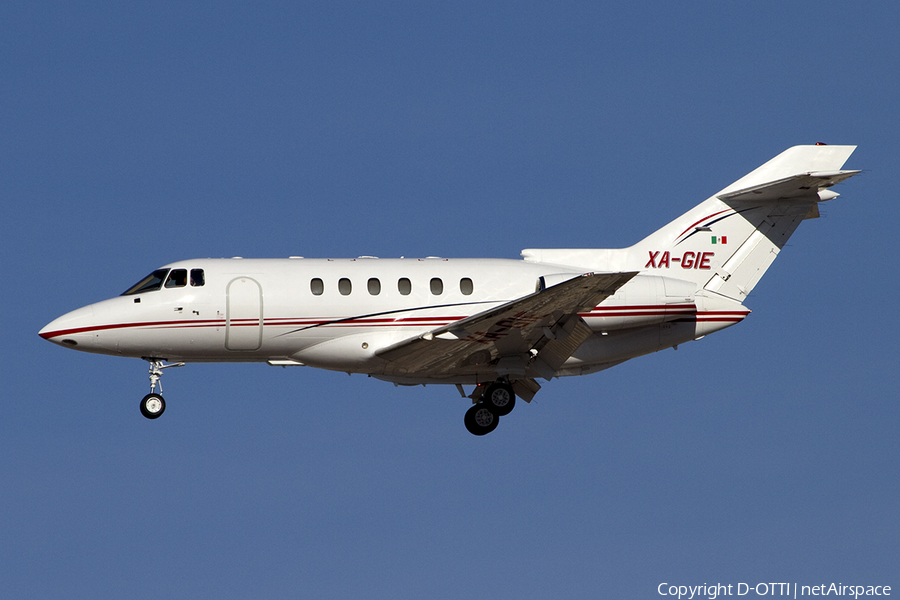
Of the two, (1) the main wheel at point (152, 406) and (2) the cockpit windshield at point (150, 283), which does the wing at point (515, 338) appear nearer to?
(1) the main wheel at point (152, 406)

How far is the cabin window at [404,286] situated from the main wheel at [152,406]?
18.4ft

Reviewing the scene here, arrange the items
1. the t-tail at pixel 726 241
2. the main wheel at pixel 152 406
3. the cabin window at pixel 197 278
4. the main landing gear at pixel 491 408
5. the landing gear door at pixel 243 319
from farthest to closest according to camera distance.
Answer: the t-tail at pixel 726 241, the main landing gear at pixel 491 408, the main wheel at pixel 152 406, the cabin window at pixel 197 278, the landing gear door at pixel 243 319

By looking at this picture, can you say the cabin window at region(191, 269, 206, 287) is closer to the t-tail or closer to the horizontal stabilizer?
the t-tail

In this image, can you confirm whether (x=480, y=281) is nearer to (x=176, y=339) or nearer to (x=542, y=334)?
(x=542, y=334)

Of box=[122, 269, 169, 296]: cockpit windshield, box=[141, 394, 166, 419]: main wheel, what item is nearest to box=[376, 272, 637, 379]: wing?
box=[141, 394, 166, 419]: main wheel

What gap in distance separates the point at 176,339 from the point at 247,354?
1.51m

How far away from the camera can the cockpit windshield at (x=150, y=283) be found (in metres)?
26.2

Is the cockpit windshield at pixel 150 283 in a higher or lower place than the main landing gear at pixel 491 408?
higher

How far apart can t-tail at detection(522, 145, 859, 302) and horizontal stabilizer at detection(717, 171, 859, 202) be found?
0.02 m

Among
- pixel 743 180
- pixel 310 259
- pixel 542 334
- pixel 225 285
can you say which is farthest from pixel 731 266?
pixel 225 285

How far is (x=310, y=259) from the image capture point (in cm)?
2683

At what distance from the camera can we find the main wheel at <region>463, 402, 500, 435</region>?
27062mm

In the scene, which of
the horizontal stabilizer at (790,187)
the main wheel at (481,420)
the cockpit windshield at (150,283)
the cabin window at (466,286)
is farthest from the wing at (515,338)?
the horizontal stabilizer at (790,187)

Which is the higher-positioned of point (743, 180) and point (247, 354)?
point (743, 180)
